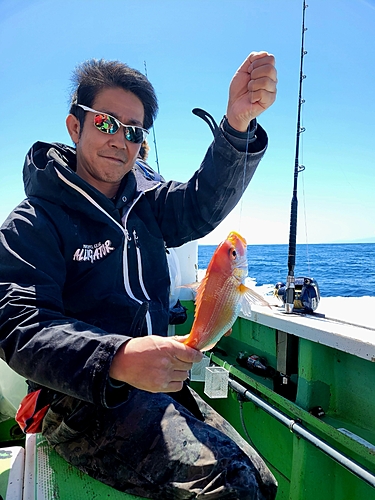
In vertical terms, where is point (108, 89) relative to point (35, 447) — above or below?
above

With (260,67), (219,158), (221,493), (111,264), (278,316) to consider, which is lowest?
(221,493)

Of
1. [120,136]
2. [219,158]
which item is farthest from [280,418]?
[120,136]

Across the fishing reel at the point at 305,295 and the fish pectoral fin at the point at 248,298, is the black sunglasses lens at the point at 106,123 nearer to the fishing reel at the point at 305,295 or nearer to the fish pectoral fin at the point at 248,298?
the fish pectoral fin at the point at 248,298

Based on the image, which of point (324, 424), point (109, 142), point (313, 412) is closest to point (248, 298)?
point (109, 142)

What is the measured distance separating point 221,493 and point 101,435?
57 cm

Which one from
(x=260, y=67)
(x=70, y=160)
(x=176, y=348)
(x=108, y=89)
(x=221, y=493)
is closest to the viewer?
(x=176, y=348)

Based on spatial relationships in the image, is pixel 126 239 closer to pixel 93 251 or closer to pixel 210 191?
pixel 93 251

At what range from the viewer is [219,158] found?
7.10ft

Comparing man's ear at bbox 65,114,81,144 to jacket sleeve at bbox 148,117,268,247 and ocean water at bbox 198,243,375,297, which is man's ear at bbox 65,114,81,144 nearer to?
jacket sleeve at bbox 148,117,268,247

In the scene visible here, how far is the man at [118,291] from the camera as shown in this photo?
1467mm

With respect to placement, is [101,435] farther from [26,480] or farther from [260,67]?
[260,67]

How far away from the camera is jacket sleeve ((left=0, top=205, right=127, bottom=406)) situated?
1.43m

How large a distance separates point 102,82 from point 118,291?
1.20 m

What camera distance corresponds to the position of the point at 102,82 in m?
2.23
